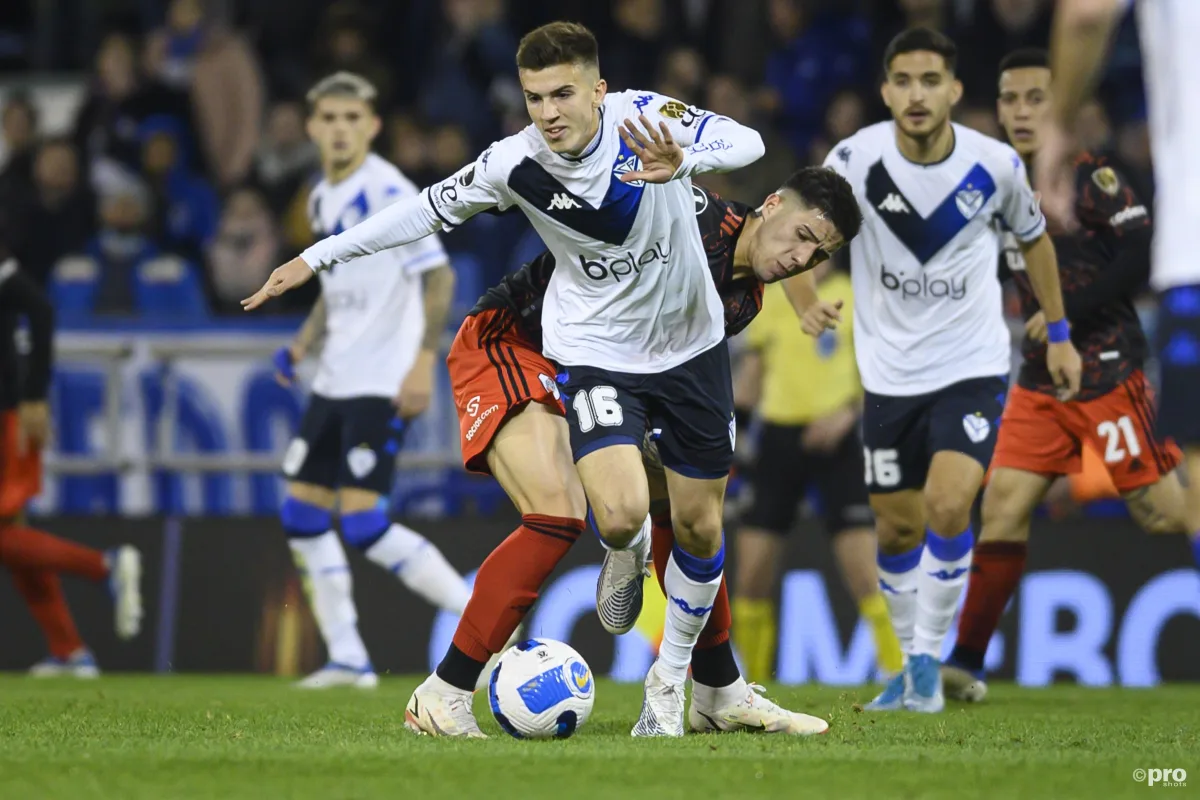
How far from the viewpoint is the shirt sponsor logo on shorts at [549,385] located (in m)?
6.11

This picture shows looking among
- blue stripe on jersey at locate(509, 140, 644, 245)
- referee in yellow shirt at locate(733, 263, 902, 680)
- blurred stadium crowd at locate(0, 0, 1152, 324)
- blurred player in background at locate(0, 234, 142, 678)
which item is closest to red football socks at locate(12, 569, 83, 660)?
blurred player in background at locate(0, 234, 142, 678)

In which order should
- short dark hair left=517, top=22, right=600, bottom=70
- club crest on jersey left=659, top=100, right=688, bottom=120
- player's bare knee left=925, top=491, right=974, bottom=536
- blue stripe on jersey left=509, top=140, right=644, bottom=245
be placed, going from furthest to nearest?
player's bare knee left=925, top=491, right=974, bottom=536
club crest on jersey left=659, top=100, right=688, bottom=120
blue stripe on jersey left=509, top=140, right=644, bottom=245
short dark hair left=517, top=22, right=600, bottom=70

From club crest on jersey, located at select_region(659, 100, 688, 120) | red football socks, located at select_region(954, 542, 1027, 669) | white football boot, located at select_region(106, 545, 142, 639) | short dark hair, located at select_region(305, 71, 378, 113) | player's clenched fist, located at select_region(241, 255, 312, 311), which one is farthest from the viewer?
white football boot, located at select_region(106, 545, 142, 639)

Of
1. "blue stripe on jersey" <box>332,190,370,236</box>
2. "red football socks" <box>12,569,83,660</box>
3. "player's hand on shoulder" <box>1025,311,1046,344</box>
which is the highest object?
"blue stripe on jersey" <box>332,190,370,236</box>

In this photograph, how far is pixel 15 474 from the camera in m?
10.4

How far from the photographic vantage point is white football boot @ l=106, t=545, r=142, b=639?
10.5 meters

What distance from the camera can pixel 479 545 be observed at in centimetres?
1064

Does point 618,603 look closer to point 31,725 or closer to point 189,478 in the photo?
point 31,725

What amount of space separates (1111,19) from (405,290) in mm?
5912

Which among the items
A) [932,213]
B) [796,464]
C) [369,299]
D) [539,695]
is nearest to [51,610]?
[369,299]

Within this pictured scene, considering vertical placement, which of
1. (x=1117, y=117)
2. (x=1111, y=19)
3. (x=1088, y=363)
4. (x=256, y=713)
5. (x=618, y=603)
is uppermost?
(x=1117, y=117)

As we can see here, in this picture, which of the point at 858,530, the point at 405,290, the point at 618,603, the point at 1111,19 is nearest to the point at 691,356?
the point at 618,603

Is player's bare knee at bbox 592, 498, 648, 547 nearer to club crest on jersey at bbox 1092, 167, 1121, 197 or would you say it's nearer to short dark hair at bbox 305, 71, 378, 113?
club crest on jersey at bbox 1092, 167, 1121, 197

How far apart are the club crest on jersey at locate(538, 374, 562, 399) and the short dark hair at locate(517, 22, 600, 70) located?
1075mm
